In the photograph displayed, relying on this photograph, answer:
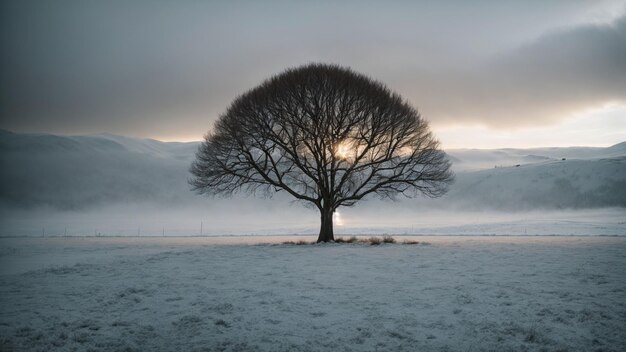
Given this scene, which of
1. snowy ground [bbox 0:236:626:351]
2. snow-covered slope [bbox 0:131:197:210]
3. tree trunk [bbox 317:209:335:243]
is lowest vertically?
snowy ground [bbox 0:236:626:351]

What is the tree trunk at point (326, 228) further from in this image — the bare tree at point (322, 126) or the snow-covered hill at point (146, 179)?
the snow-covered hill at point (146, 179)

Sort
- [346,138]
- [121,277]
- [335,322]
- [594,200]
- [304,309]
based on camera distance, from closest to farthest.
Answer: [335,322] → [304,309] → [121,277] → [346,138] → [594,200]

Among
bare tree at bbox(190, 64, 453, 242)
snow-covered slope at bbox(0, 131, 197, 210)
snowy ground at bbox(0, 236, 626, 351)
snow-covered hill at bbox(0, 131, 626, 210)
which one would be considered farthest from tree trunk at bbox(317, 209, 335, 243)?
snow-covered slope at bbox(0, 131, 197, 210)

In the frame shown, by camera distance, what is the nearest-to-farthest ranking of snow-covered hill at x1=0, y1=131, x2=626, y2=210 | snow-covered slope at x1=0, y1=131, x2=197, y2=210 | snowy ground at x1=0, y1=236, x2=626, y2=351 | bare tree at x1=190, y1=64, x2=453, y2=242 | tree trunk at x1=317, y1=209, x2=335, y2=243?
snowy ground at x1=0, y1=236, x2=626, y2=351, bare tree at x1=190, y1=64, x2=453, y2=242, tree trunk at x1=317, y1=209, x2=335, y2=243, snow-covered hill at x1=0, y1=131, x2=626, y2=210, snow-covered slope at x1=0, y1=131, x2=197, y2=210

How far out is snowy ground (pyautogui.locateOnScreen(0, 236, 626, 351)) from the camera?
800cm

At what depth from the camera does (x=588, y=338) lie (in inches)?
A: 316

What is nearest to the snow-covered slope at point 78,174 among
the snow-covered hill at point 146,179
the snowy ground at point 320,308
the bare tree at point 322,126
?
the snow-covered hill at point 146,179

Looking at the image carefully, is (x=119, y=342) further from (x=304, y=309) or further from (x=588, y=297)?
(x=588, y=297)

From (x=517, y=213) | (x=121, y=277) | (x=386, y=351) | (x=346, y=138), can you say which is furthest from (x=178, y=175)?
(x=386, y=351)

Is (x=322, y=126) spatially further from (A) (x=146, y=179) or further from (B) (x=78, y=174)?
(B) (x=78, y=174)

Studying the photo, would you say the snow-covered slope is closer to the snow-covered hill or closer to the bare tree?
the snow-covered hill

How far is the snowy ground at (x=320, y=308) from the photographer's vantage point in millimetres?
8000

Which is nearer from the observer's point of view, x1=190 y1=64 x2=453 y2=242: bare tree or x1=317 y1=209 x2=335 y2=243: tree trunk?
x1=190 y1=64 x2=453 y2=242: bare tree

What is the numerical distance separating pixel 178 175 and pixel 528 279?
545 feet
